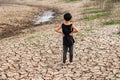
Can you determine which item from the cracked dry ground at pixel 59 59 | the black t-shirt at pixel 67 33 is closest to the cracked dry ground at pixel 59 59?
the cracked dry ground at pixel 59 59

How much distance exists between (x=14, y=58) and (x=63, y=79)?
291 centimetres

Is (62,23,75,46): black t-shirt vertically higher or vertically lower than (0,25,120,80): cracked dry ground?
higher

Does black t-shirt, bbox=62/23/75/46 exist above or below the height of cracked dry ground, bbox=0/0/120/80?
above

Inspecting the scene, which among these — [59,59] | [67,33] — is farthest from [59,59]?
[67,33]

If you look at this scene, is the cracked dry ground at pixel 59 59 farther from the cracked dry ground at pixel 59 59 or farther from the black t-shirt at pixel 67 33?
the black t-shirt at pixel 67 33

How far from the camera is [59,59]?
10.3 metres

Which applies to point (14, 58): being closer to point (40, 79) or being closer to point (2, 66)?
point (2, 66)

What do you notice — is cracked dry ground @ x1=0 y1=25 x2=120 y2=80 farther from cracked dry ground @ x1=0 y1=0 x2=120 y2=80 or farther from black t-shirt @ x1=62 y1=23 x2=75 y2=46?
black t-shirt @ x1=62 y1=23 x2=75 y2=46

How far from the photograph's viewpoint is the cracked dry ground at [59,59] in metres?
8.79

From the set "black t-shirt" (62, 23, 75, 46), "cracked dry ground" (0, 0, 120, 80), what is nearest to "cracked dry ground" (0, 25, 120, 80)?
"cracked dry ground" (0, 0, 120, 80)

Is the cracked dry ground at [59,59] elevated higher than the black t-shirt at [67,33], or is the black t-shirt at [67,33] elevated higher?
the black t-shirt at [67,33]

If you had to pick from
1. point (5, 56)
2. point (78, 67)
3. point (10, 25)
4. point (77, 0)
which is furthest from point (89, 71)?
point (77, 0)

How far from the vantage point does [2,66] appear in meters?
9.84

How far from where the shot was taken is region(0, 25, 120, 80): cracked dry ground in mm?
8789
